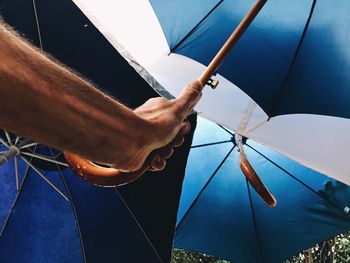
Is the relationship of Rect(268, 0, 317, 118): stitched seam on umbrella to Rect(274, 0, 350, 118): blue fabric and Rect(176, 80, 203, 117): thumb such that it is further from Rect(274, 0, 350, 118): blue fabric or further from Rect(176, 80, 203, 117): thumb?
Rect(176, 80, 203, 117): thumb

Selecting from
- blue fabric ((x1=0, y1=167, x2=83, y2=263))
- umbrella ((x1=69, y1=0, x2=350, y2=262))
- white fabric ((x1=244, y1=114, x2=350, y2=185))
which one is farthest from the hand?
blue fabric ((x1=0, y1=167, x2=83, y2=263))

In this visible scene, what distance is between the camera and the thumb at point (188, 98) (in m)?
0.68

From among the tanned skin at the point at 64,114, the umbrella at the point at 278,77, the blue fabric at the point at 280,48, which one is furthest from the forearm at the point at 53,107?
the blue fabric at the point at 280,48

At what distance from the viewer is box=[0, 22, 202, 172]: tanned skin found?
388 mm

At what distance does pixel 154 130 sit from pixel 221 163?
128 inches

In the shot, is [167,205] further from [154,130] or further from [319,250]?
[319,250]

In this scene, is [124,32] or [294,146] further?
[294,146]

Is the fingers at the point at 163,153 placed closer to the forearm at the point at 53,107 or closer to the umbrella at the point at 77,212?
the forearm at the point at 53,107

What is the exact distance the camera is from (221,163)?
12.4 feet

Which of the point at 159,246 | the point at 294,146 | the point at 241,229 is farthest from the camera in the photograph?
the point at 241,229

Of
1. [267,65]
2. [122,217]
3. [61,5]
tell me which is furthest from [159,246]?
[61,5]

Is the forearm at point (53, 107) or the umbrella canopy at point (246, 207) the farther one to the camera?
the umbrella canopy at point (246, 207)

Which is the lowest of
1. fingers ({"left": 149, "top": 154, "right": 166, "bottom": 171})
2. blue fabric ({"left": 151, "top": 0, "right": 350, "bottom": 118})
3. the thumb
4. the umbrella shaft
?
fingers ({"left": 149, "top": 154, "right": 166, "bottom": 171})

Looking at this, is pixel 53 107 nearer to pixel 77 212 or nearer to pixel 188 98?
pixel 188 98
